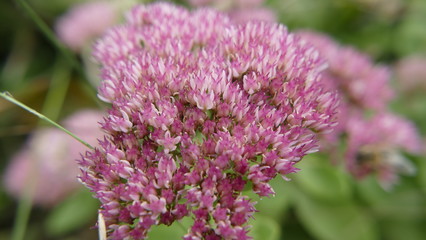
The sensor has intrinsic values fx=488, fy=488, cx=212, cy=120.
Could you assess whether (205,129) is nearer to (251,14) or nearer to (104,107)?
(104,107)

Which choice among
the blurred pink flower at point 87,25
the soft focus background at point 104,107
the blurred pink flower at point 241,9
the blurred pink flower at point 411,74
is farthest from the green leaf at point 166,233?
the blurred pink flower at point 411,74

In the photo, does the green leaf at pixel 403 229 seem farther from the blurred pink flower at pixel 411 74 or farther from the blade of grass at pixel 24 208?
the blade of grass at pixel 24 208

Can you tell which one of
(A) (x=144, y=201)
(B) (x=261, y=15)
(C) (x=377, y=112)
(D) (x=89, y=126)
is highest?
(B) (x=261, y=15)

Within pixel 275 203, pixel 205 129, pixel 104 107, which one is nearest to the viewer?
pixel 205 129

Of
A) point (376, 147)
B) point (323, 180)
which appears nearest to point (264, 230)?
point (323, 180)

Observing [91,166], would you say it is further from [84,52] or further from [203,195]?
[84,52]

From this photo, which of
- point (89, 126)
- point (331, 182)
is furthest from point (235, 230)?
point (89, 126)
